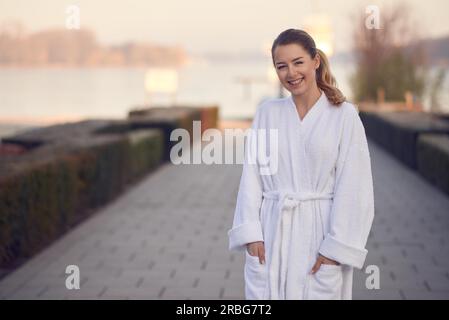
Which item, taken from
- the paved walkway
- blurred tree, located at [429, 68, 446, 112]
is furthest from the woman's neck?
blurred tree, located at [429, 68, 446, 112]

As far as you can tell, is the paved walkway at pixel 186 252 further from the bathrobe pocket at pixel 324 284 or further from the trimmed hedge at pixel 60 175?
the bathrobe pocket at pixel 324 284

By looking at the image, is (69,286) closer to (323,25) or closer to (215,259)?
(215,259)

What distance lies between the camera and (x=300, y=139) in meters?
3.32

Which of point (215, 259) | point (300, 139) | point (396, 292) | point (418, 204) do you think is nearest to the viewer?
point (300, 139)

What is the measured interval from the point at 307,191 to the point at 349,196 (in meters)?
0.19

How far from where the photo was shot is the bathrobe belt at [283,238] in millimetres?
3301

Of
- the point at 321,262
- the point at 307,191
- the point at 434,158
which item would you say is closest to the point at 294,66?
the point at 307,191

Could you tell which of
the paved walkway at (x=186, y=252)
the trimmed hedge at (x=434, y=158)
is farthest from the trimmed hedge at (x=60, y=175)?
the trimmed hedge at (x=434, y=158)

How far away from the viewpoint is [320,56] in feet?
11.1

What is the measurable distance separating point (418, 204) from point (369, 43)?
69.1 feet

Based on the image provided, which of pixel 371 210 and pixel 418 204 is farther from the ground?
pixel 371 210

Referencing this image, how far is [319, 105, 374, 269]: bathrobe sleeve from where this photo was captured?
325 centimetres

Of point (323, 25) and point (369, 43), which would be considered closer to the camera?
point (323, 25)

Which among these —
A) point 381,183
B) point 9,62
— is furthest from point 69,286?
point 9,62
